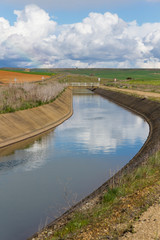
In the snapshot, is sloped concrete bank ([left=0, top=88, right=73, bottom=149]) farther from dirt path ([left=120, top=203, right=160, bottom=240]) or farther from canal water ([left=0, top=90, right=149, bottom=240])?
dirt path ([left=120, top=203, right=160, bottom=240])

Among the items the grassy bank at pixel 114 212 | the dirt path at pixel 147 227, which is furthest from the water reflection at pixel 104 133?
the dirt path at pixel 147 227

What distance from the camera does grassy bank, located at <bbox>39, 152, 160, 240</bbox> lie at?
8297mm

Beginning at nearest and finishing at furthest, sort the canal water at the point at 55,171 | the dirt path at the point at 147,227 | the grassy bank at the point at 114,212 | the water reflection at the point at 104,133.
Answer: the dirt path at the point at 147,227
the grassy bank at the point at 114,212
the canal water at the point at 55,171
the water reflection at the point at 104,133

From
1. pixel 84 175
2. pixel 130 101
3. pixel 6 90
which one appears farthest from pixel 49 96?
pixel 84 175

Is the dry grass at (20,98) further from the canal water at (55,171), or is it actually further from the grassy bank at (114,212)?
the grassy bank at (114,212)

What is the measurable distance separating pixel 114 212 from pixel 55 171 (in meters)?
9.43

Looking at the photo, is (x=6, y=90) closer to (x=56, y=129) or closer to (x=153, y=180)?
(x=56, y=129)

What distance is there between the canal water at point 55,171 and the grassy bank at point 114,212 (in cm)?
146

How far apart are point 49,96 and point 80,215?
39305mm

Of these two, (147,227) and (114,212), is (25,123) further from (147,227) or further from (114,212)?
(147,227)

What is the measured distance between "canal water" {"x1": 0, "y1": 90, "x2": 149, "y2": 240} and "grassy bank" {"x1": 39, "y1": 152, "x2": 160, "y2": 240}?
146cm

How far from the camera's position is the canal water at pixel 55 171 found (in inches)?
480

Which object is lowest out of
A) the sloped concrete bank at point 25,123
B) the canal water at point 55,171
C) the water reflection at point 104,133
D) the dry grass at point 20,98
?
the canal water at point 55,171

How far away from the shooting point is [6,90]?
40.6m
